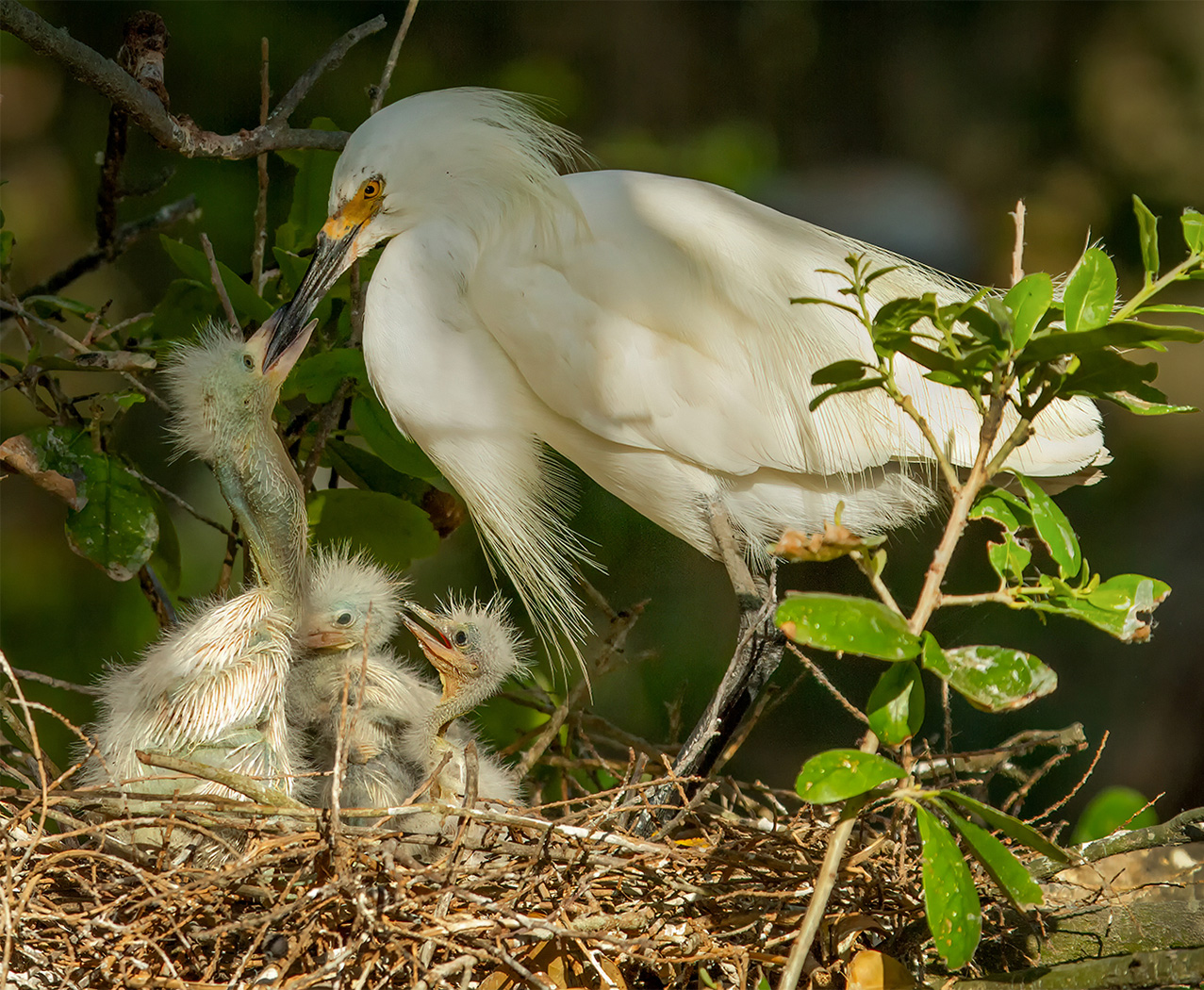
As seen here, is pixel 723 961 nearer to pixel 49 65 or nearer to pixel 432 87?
pixel 432 87

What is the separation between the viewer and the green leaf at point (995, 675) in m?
0.67

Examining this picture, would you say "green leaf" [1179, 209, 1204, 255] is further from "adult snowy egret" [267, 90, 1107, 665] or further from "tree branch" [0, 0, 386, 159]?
"tree branch" [0, 0, 386, 159]

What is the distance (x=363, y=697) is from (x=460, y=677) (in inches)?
5.0

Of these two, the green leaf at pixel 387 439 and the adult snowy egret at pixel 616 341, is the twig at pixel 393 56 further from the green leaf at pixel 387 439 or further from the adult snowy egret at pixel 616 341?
the green leaf at pixel 387 439

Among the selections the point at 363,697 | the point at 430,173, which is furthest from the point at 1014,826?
the point at 430,173

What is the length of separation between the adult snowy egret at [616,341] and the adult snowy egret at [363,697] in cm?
20

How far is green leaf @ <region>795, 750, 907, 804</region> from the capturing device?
67 centimetres

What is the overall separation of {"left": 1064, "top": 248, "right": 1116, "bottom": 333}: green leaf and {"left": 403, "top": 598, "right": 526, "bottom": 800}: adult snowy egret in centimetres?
79

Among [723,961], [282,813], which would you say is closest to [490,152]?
[282,813]

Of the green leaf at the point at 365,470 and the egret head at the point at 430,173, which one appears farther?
the green leaf at the point at 365,470

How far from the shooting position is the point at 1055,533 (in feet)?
2.43

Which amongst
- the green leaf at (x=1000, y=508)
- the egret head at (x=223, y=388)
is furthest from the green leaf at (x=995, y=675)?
the egret head at (x=223, y=388)

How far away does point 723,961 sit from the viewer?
3.23 feet

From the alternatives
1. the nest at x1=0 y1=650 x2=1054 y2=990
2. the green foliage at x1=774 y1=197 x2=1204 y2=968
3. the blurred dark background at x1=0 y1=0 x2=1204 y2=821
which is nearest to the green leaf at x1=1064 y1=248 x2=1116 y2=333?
the green foliage at x1=774 y1=197 x2=1204 y2=968
